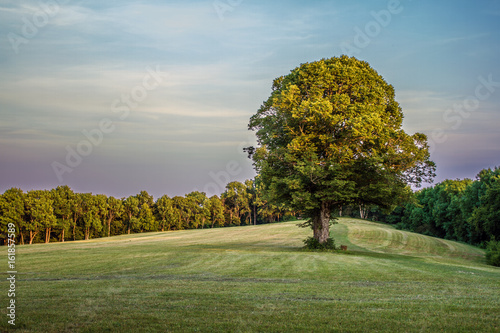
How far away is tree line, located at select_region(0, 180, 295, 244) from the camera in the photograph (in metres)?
77.7

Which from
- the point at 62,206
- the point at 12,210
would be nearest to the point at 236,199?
the point at 62,206

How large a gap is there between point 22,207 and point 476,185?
82.2m

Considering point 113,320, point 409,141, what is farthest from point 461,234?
point 113,320

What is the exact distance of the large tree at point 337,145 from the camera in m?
30.4

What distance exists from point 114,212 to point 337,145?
8764 centimetres

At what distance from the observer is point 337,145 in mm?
31594

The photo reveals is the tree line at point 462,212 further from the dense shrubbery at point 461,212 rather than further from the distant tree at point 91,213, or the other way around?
the distant tree at point 91,213

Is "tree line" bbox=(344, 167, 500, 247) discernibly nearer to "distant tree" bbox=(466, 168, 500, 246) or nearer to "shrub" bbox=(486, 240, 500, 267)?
"distant tree" bbox=(466, 168, 500, 246)

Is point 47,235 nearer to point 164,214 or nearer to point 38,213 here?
point 38,213

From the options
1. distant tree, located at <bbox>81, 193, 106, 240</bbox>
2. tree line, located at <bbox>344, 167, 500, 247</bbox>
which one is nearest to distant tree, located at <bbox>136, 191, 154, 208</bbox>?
distant tree, located at <bbox>81, 193, 106, 240</bbox>

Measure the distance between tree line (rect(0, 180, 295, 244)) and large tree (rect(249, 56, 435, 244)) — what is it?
2876 centimetres

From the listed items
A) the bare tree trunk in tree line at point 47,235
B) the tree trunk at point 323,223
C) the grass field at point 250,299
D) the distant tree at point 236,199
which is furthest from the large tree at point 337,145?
the distant tree at point 236,199

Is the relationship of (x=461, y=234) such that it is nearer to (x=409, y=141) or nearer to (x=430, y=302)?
(x=409, y=141)

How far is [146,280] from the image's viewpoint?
1697 cm
